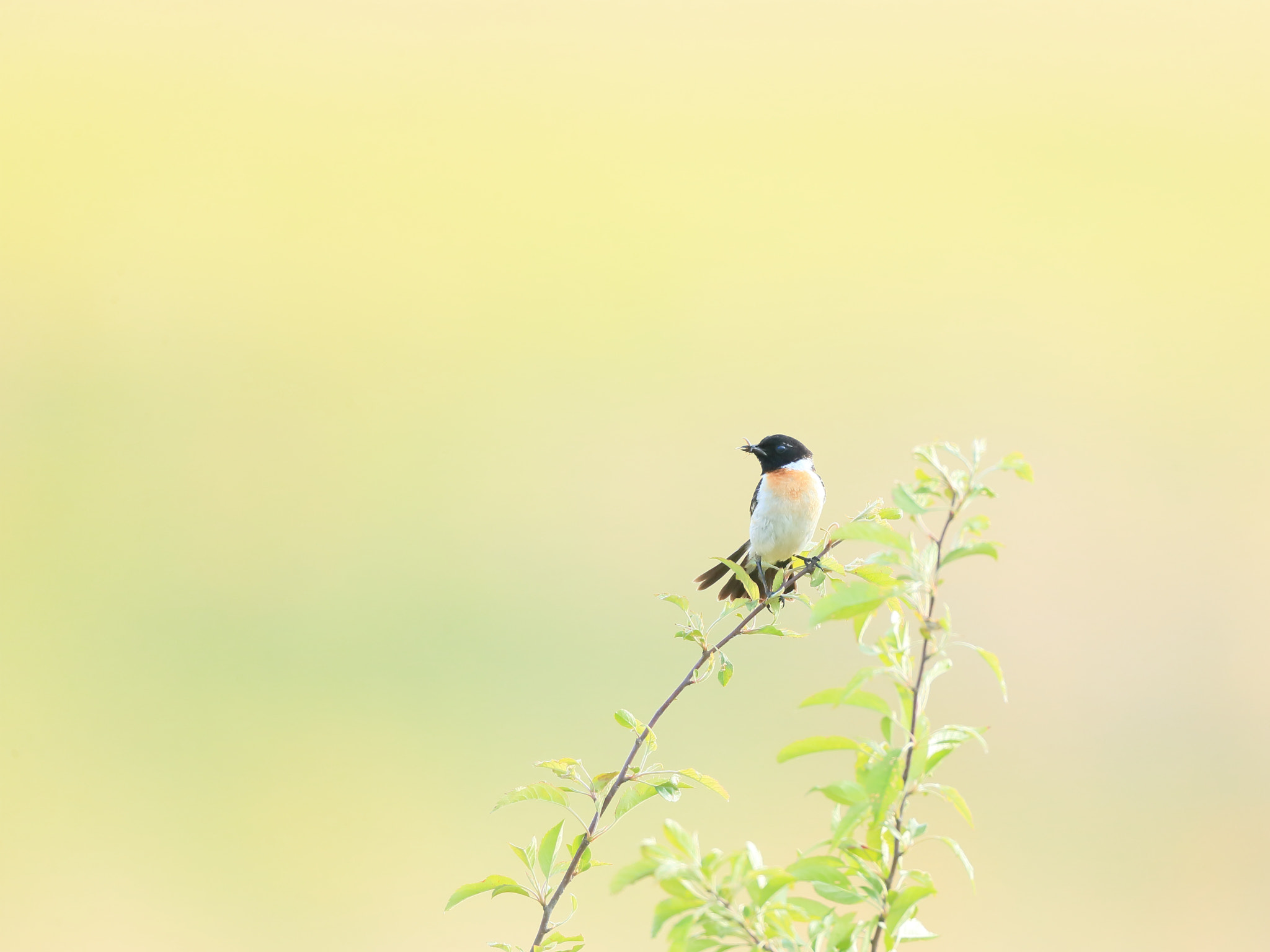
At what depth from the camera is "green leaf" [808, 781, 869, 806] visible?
4.81ft

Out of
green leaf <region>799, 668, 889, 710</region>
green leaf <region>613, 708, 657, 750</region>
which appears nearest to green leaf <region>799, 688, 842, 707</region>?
green leaf <region>799, 668, 889, 710</region>

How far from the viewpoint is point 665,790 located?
6.48 ft

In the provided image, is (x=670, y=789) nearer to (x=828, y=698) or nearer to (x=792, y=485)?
(x=828, y=698)

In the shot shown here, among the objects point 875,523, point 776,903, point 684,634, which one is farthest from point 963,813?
point 684,634

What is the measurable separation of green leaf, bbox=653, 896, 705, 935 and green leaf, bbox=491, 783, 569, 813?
624 millimetres

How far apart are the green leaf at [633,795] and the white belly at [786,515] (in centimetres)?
262

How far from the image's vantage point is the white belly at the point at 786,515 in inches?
178

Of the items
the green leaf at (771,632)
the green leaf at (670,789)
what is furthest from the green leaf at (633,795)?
the green leaf at (771,632)

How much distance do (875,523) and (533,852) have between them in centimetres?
103

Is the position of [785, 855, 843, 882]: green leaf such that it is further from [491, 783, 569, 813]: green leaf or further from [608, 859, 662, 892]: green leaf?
[491, 783, 569, 813]: green leaf

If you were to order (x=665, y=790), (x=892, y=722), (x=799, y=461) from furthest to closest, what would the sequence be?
(x=799, y=461)
(x=665, y=790)
(x=892, y=722)

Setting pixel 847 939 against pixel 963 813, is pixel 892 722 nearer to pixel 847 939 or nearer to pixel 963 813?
pixel 963 813

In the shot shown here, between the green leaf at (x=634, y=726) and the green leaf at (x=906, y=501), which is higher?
the green leaf at (x=906, y=501)

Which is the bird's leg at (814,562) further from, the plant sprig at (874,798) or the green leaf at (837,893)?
the green leaf at (837,893)
